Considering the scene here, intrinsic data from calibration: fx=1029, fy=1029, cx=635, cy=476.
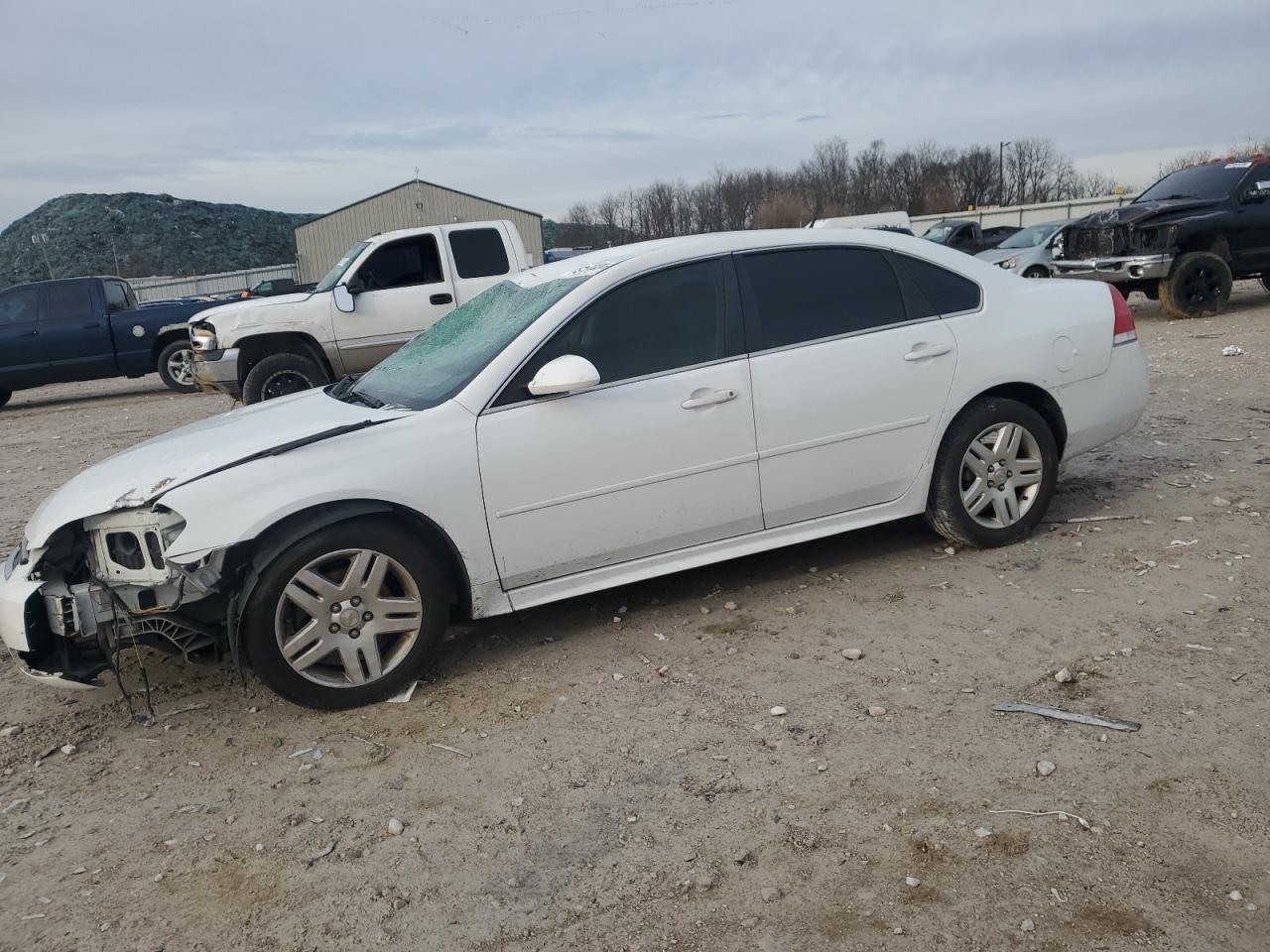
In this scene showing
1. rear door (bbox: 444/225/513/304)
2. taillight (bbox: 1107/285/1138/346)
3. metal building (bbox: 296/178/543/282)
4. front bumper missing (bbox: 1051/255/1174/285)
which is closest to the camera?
taillight (bbox: 1107/285/1138/346)

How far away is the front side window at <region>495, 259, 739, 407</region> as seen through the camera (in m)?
4.25

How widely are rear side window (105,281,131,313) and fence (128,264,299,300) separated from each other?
23655 mm

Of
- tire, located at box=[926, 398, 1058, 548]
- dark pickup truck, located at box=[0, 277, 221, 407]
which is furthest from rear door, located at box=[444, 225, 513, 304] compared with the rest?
tire, located at box=[926, 398, 1058, 548]

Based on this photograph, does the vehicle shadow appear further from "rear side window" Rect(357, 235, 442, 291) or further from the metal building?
the metal building

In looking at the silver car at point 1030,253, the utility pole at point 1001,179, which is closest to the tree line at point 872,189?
the utility pole at point 1001,179

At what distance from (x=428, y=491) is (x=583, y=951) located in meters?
1.89

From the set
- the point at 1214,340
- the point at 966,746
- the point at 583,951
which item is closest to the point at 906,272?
the point at 966,746

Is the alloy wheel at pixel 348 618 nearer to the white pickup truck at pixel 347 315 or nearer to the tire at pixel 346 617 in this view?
the tire at pixel 346 617

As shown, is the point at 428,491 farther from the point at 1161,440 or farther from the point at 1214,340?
the point at 1214,340

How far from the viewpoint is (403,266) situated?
11.3m

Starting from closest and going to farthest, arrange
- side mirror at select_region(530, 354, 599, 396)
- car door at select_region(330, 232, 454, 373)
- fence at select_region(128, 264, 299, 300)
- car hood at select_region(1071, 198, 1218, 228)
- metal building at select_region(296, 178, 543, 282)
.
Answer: side mirror at select_region(530, 354, 599, 396) → car door at select_region(330, 232, 454, 373) → car hood at select_region(1071, 198, 1218, 228) → fence at select_region(128, 264, 299, 300) → metal building at select_region(296, 178, 543, 282)

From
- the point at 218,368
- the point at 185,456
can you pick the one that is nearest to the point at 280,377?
the point at 218,368

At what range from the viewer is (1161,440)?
22.7 feet

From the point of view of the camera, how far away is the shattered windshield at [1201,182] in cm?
1373
